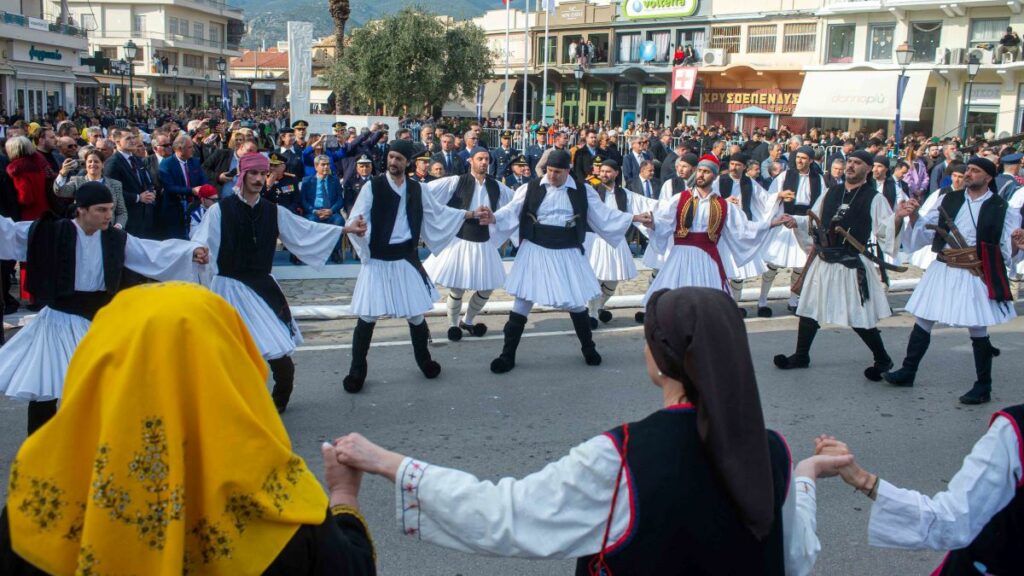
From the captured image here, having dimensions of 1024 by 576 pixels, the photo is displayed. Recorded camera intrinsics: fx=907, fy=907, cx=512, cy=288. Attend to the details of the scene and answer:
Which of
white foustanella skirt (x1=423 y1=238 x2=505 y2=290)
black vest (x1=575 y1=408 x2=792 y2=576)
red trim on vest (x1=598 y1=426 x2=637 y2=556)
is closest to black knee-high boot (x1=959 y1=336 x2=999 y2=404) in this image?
white foustanella skirt (x1=423 y1=238 x2=505 y2=290)

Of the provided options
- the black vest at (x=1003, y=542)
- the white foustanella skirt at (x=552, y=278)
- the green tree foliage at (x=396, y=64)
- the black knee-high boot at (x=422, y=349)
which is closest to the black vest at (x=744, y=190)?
the white foustanella skirt at (x=552, y=278)

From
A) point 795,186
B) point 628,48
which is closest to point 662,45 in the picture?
point 628,48

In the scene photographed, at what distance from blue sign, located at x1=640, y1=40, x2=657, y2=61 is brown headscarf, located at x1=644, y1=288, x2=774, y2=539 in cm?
4802

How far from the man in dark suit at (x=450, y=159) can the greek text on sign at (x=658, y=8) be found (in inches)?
1400

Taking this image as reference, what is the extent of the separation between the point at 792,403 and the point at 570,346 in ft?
7.84

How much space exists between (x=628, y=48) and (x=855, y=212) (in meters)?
44.4

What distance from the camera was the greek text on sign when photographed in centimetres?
4656

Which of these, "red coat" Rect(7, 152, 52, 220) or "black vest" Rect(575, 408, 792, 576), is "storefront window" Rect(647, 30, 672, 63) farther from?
"black vest" Rect(575, 408, 792, 576)

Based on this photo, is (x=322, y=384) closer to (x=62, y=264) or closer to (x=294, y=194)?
(x=62, y=264)

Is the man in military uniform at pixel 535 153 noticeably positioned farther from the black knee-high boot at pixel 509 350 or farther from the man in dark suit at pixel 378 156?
the black knee-high boot at pixel 509 350

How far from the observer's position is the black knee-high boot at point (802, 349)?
798cm

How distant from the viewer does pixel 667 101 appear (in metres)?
48.3

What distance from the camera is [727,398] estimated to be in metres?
2.09

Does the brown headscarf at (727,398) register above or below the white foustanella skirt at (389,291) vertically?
above
